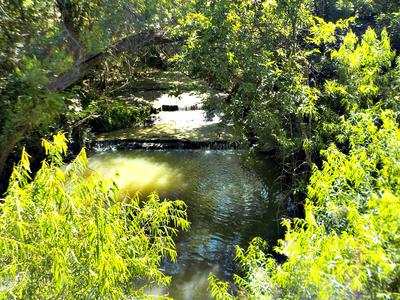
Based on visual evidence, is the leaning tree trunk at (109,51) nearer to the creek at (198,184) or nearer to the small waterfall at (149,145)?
the small waterfall at (149,145)

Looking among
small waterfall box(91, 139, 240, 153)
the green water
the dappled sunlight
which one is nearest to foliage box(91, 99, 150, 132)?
small waterfall box(91, 139, 240, 153)

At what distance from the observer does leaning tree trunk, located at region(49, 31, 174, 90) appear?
349 inches

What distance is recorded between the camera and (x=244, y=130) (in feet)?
26.0

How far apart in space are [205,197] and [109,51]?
16.2 feet

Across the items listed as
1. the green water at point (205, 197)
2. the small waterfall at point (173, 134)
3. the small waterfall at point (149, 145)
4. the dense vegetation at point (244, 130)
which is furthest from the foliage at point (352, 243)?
the small waterfall at point (149, 145)

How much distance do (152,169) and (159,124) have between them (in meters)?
4.37

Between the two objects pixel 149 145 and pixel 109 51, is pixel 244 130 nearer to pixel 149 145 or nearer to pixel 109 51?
pixel 109 51

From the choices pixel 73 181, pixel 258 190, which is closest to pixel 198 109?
pixel 258 190

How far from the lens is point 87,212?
260cm

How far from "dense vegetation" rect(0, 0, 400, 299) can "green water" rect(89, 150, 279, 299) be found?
2.72 feet

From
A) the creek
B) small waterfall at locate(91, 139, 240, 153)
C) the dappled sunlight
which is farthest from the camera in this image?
small waterfall at locate(91, 139, 240, 153)

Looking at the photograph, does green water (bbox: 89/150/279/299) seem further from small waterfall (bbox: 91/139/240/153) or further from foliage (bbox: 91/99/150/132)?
foliage (bbox: 91/99/150/132)

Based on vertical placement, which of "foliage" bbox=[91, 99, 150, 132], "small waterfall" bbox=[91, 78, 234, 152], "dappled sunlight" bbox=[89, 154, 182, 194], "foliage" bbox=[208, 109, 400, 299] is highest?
"foliage" bbox=[208, 109, 400, 299]

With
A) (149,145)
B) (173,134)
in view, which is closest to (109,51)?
(149,145)
